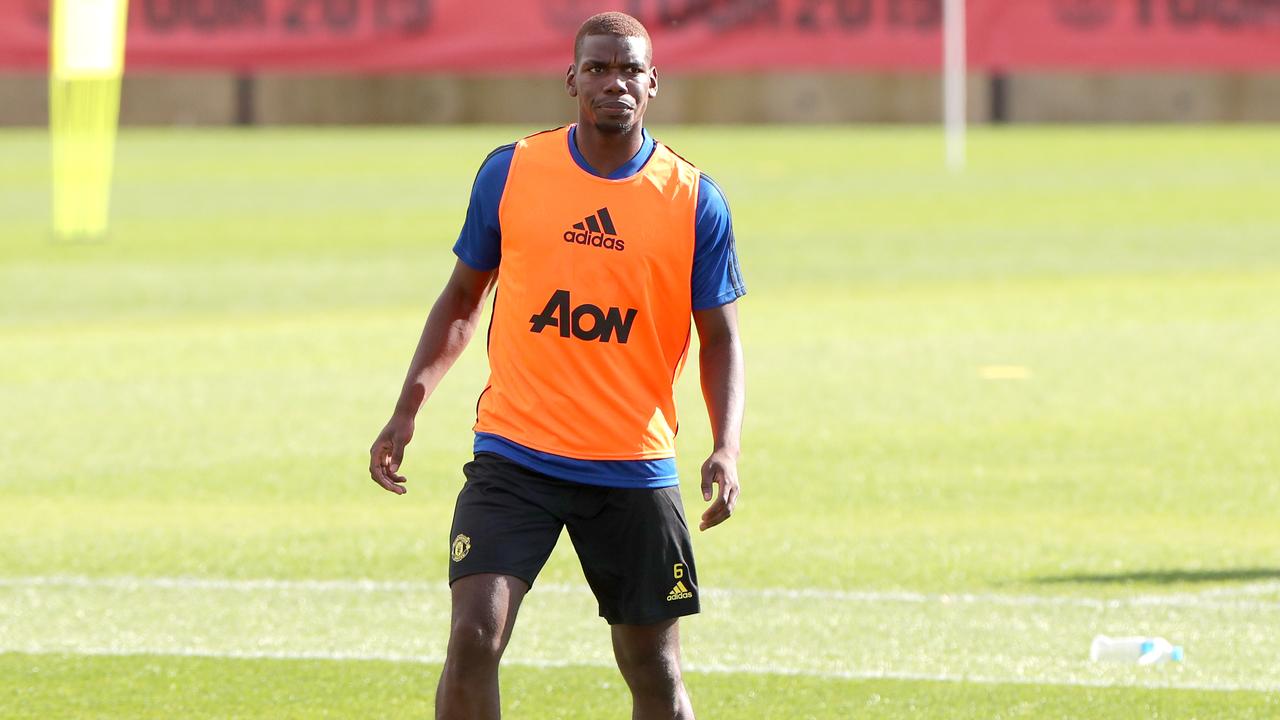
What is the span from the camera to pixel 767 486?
1064 cm

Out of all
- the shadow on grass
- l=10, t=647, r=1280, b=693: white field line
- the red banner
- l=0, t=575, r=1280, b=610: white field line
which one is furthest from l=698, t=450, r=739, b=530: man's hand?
the red banner

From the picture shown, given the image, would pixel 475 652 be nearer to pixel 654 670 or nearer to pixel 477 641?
pixel 477 641

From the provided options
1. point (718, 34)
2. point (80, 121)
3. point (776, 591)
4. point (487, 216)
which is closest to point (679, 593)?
point (487, 216)

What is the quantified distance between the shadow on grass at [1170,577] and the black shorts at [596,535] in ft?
11.3

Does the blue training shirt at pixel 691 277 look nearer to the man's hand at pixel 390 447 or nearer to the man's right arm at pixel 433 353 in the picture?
the man's right arm at pixel 433 353

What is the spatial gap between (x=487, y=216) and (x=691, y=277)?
467 mm

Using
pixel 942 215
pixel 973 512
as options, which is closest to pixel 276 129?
pixel 942 215

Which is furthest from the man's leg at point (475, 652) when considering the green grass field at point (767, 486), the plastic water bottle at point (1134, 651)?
the plastic water bottle at point (1134, 651)

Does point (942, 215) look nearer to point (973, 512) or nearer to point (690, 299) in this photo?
point (973, 512)

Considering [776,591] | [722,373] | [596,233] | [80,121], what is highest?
[596,233]

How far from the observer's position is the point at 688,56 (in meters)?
39.2

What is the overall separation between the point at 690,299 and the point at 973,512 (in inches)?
183

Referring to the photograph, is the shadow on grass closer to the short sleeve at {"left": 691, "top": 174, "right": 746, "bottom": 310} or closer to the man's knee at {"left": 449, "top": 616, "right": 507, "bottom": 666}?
the short sleeve at {"left": 691, "top": 174, "right": 746, "bottom": 310}

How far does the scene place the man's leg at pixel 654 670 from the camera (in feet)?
17.8
